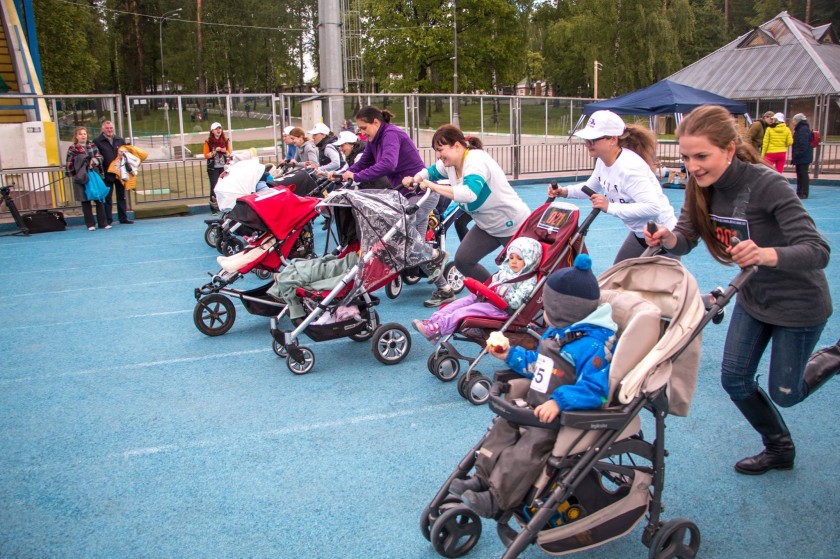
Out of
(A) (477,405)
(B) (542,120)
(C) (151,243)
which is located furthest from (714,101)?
(A) (477,405)

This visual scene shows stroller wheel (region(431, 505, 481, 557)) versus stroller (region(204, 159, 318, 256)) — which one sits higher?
stroller (region(204, 159, 318, 256))

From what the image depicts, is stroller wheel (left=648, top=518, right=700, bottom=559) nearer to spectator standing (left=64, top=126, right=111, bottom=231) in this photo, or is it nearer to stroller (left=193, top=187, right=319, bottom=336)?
stroller (left=193, top=187, right=319, bottom=336)

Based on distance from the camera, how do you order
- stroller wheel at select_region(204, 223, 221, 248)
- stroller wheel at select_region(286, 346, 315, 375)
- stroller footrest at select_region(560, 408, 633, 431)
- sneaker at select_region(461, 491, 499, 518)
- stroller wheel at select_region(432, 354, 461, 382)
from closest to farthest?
stroller footrest at select_region(560, 408, 633, 431), sneaker at select_region(461, 491, 499, 518), stroller wheel at select_region(432, 354, 461, 382), stroller wheel at select_region(286, 346, 315, 375), stroller wheel at select_region(204, 223, 221, 248)

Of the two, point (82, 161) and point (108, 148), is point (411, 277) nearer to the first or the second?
point (82, 161)

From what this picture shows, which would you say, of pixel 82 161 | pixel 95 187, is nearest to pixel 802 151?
pixel 95 187

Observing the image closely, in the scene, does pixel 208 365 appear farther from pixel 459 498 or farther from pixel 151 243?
pixel 151 243

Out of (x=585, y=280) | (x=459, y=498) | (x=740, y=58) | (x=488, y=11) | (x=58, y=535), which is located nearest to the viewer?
(x=585, y=280)

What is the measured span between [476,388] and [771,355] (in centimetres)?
203

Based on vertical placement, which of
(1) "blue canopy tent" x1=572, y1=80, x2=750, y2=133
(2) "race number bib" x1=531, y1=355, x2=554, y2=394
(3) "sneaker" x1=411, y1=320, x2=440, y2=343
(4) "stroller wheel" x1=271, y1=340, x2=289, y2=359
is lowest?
(4) "stroller wheel" x1=271, y1=340, x2=289, y2=359

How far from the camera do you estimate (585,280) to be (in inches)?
116

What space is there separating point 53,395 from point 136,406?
0.76 meters

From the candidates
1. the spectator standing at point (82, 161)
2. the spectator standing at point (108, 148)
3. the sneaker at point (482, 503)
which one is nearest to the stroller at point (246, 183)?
the sneaker at point (482, 503)

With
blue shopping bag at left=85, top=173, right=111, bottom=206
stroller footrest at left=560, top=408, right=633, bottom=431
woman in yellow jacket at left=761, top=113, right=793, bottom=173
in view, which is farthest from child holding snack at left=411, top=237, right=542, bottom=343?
woman in yellow jacket at left=761, top=113, right=793, bottom=173

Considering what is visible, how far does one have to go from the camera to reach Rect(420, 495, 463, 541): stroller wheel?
3.13 m
